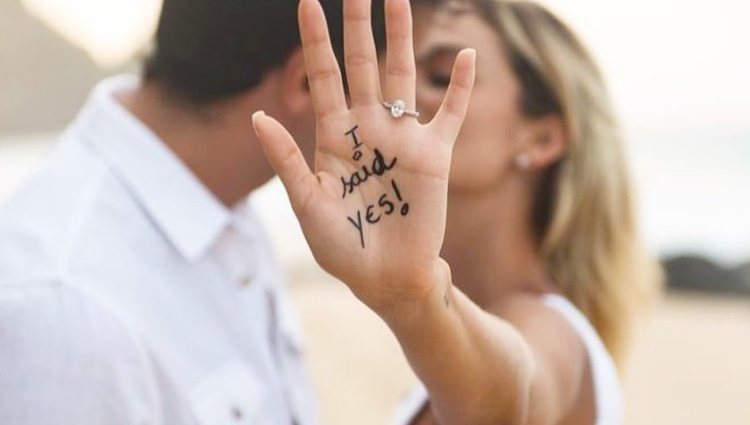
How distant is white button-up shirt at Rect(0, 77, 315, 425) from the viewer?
1597 mm

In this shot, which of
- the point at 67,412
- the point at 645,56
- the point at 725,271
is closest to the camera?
the point at 67,412

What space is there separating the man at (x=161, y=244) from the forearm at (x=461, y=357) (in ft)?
1.39

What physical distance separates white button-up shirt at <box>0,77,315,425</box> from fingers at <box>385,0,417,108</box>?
0.54m

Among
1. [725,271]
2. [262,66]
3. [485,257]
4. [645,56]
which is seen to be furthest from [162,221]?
[645,56]

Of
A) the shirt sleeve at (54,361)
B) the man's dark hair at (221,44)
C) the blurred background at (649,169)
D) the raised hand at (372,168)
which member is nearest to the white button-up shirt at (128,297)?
the shirt sleeve at (54,361)

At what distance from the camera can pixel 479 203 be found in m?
2.58

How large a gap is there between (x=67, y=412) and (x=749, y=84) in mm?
26128

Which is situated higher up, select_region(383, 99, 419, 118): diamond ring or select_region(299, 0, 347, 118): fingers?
select_region(299, 0, 347, 118): fingers

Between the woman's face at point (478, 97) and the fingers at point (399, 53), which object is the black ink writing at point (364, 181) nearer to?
the fingers at point (399, 53)

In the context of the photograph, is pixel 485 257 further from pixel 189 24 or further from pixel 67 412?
pixel 67 412

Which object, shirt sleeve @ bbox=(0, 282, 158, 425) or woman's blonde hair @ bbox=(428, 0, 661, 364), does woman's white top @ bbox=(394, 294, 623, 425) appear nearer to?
woman's blonde hair @ bbox=(428, 0, 661, 364)

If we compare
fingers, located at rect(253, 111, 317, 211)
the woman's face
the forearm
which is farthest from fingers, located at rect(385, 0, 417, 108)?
the woman's face

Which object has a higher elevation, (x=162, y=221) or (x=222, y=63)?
(x=222, y=63)

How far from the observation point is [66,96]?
18.9 metres
